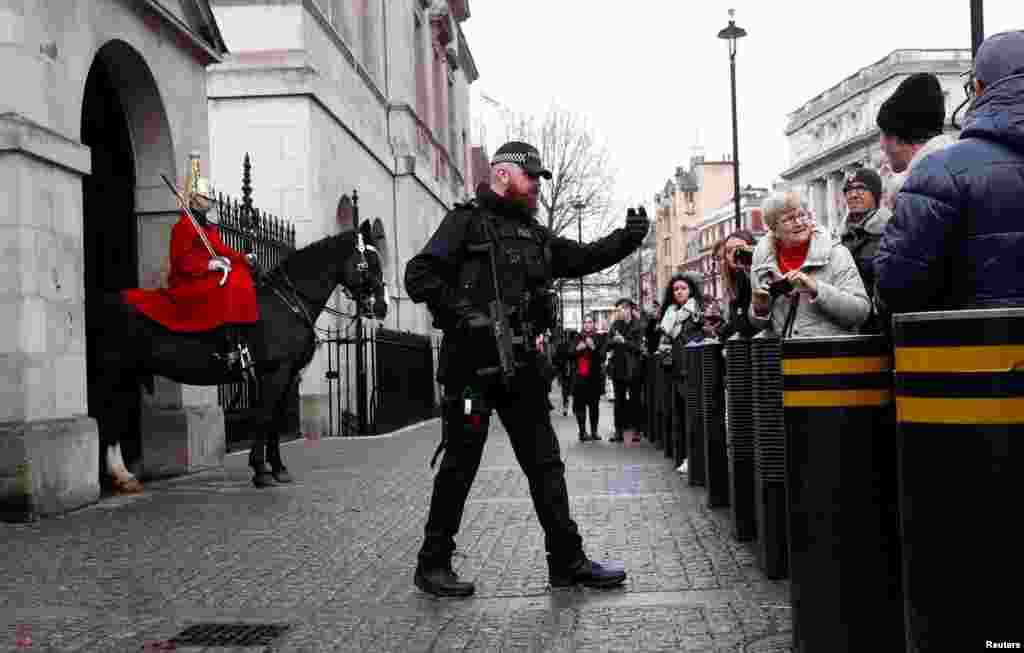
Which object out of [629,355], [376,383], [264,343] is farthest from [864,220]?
[376,383]

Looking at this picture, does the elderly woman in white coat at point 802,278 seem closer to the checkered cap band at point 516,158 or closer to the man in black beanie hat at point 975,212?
the checkered cap band at point 516,158

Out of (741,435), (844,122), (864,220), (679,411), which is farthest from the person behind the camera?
(844,122)

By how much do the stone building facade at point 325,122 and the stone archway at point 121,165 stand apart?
450 cm

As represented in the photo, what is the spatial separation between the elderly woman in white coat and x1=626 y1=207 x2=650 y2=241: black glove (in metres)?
0.73

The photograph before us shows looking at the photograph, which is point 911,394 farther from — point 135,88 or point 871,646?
point 135,88

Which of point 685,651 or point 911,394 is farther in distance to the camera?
point 685,651

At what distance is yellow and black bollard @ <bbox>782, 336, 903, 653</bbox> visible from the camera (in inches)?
146

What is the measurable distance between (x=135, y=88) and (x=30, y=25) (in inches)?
114

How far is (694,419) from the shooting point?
9156 mm

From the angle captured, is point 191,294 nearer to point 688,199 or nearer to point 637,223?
point 637,223

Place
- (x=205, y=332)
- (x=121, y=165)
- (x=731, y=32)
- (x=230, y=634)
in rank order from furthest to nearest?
1. (x=731, y=32)
2. (x=121, y=165)
3. (x=205, y=332)
4. (x=230, y=634)

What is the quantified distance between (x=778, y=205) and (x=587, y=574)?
2160 mm

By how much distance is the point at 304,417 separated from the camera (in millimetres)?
17812

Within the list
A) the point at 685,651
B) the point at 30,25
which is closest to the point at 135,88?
the point at 30,25
